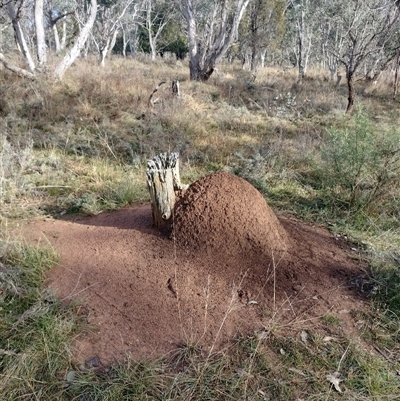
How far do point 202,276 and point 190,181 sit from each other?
89.8 inches

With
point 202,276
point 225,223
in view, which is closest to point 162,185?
point 225,223

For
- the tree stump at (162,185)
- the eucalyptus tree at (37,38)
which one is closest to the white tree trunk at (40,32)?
the eucalyptus tree at (37,38)

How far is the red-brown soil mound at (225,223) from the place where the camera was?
2.72 m

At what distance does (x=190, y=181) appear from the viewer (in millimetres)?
4680

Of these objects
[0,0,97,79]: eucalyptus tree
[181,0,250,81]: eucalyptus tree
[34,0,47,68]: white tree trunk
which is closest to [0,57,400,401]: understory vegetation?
[0,0,97,79]: eucalyptus tree

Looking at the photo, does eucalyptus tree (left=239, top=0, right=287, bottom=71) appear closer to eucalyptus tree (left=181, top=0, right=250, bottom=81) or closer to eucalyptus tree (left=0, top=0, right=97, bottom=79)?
eucalyptus tree (left=181, top=0, right=250, bottom=81)

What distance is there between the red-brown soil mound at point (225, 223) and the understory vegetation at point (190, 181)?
2.40ft

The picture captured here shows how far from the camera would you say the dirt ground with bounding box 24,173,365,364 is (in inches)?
86.4

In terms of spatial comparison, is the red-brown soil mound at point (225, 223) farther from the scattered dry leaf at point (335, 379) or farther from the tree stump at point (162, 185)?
the scattered dry leaf at point (335, 379)

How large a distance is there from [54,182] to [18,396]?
121 inches

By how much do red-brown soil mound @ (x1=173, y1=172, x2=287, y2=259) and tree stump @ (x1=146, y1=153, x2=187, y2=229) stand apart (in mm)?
111

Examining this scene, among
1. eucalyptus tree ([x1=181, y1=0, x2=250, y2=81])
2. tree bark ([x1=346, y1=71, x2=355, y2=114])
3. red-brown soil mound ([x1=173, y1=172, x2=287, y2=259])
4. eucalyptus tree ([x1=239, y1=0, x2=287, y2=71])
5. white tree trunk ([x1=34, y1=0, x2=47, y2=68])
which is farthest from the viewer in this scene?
eucalyptus tree ([x1=239, y1=0, x2=287, y2=71])

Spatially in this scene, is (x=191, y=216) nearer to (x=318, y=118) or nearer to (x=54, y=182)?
(x=54, y=182)

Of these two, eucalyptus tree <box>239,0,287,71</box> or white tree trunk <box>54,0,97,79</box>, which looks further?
eucalyptus tree <box>239,0,287,71</box>
